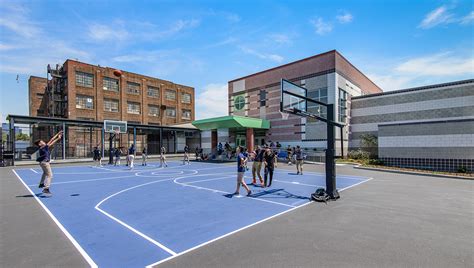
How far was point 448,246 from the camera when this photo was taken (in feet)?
17.1

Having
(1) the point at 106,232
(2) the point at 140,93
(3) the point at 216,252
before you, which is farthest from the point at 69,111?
(3) the point at 216,252

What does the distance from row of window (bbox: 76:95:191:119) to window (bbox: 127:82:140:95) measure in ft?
7.28

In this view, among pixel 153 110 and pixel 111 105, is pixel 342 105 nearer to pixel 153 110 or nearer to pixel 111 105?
pixel 153 110

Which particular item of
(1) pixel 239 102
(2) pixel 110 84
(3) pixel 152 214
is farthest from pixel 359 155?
(2) pixel 110 84

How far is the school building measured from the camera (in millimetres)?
19469

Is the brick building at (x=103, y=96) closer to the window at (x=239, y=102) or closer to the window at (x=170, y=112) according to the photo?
the window at (x=170, y=112)

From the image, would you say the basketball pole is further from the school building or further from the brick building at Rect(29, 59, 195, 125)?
the brick building at Rect(29, 59, 195, 125)

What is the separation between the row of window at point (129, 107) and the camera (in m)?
41.7

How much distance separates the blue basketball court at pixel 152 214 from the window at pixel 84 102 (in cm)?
3407

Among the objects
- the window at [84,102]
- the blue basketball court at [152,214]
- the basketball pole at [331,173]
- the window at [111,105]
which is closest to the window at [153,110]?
the window at [111,105]

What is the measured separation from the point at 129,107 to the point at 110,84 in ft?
17.4

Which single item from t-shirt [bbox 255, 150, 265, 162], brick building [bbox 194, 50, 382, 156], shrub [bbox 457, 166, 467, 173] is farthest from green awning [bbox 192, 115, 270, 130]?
shrub [bbox 457, 166, 467, 173]

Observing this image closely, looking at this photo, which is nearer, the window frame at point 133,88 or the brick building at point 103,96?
the brick building at point 103,96

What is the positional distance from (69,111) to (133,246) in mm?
43058
